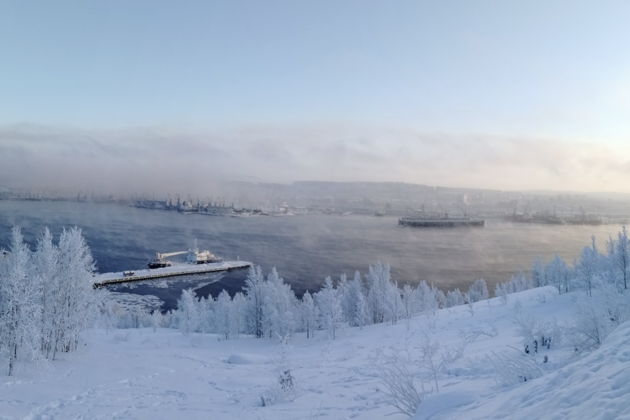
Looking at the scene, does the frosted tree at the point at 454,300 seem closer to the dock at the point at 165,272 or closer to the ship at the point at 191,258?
the dock at the point at 165,272

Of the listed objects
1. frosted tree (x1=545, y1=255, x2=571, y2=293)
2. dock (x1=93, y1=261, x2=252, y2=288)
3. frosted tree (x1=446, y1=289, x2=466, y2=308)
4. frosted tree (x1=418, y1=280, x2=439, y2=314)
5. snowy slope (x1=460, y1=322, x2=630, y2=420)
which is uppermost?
snowy slope (x1=460, y1=322, x2=630, y2=420)

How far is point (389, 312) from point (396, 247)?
81.5 m

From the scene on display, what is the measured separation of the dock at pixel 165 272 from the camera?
252 ft

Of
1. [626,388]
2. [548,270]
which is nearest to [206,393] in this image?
[626,388]

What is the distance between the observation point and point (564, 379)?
7379 mm

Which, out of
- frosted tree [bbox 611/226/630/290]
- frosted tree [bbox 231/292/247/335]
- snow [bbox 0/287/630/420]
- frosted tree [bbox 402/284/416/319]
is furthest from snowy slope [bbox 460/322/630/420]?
frosted tree [bbox 402/284/416/319]

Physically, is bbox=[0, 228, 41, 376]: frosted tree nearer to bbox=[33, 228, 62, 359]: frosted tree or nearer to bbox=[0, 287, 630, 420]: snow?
bbox=[0, 287, 630, 420]: snow

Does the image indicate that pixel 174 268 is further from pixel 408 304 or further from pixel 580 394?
pixel 580 394

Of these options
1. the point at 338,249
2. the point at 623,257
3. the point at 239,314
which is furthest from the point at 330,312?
the point at 338,249

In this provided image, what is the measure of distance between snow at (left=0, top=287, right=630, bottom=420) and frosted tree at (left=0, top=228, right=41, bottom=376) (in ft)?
3.26

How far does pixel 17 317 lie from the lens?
21234 millimetres

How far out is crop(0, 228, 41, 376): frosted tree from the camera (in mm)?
20191

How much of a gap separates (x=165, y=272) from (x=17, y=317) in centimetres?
6909

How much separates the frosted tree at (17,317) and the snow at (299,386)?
99cm
